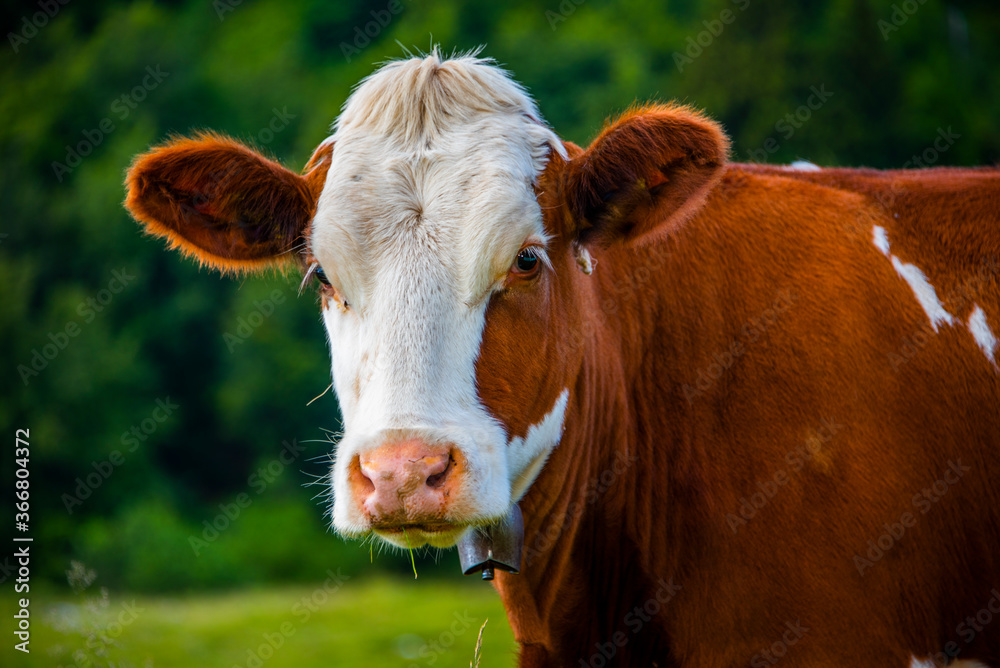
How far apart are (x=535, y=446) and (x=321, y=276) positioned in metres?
0.92

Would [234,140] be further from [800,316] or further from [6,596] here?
[6,596]

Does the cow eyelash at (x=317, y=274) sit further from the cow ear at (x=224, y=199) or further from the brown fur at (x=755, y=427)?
the brown fur at (x=755, y=427)

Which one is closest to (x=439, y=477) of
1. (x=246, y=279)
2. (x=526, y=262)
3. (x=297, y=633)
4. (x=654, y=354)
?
(x=526, y=262)

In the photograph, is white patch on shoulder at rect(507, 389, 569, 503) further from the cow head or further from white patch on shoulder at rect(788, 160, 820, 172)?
white patch on shoulder at rect(788, 160, 820, 172)

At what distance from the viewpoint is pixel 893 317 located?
3.57 m

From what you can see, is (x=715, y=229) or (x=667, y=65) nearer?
(x=715, y=229)

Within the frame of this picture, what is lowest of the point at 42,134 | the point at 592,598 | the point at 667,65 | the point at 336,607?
the point at 42,134

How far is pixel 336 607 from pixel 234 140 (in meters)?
13.6

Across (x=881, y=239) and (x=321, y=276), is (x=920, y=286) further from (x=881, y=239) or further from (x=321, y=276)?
(x=321, y=276)

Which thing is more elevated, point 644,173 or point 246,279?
point 644,173

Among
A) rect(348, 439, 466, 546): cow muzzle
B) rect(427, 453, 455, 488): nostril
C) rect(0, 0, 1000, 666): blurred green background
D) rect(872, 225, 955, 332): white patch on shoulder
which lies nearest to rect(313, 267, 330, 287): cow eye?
rect(348, 439, 466, 546): cow muzzle

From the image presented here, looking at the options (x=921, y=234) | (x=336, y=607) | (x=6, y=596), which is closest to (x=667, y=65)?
(x=336, y=607)

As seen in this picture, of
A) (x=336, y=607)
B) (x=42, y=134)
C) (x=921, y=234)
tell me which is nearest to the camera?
(x=921, y=234)

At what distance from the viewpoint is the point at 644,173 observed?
3332 mm
